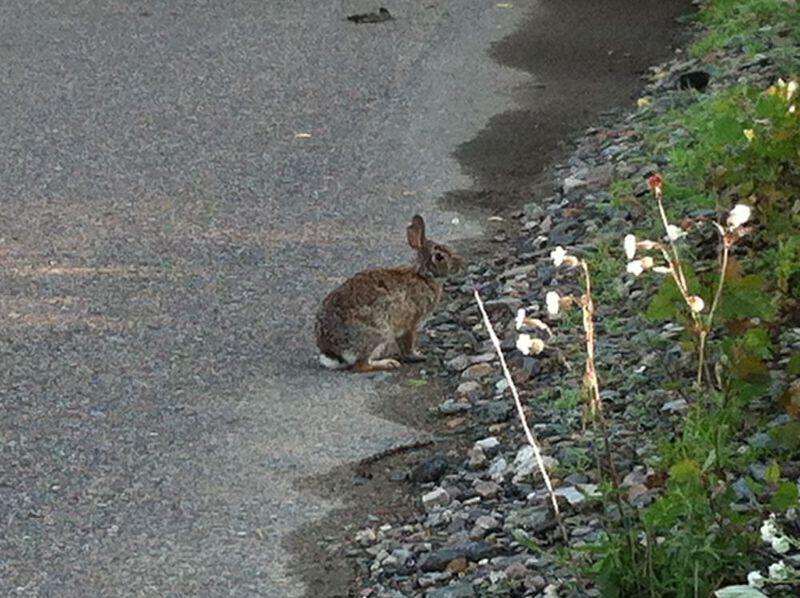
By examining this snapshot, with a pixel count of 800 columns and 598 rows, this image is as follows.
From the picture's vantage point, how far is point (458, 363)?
7.45 m

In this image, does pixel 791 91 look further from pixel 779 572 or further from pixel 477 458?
pixel 779 572

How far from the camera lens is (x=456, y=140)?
10.8 m

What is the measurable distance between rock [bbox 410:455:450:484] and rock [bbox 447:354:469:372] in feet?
3.46

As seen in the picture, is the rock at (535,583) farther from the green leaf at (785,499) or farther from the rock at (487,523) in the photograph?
the green leaf at (785,499)

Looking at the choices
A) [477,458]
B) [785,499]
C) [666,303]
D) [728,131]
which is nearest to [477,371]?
[477,458]

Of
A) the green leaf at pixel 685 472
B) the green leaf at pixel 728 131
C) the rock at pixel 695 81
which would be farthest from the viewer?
the rock at pixel 695 81

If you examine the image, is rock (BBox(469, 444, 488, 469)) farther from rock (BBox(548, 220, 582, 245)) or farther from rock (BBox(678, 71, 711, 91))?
rock (BBox(678, 71, 711, 91))

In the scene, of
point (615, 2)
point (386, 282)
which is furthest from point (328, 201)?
point (615, 2)

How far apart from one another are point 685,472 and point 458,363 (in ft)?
7.74

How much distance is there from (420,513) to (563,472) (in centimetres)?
49

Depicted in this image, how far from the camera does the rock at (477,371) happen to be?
23.9 ft

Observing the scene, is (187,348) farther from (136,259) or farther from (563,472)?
(563,472)

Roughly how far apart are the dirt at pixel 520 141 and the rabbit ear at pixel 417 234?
60cm

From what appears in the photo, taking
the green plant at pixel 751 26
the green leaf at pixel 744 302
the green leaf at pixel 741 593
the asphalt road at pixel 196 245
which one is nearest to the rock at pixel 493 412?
the asphalt road at pixel 196 245
